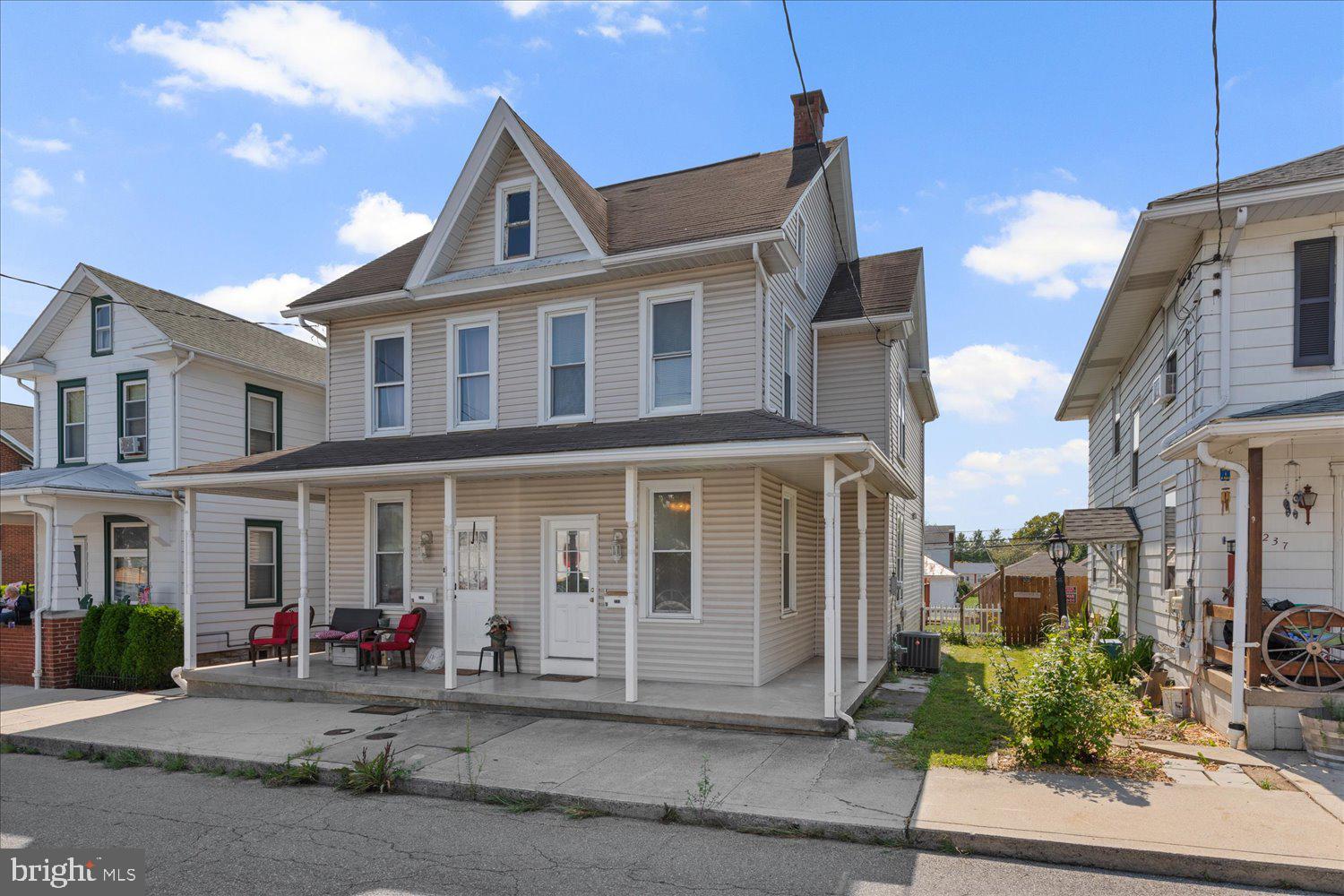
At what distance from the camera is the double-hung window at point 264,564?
16.1 meters

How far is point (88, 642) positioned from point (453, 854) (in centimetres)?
1154

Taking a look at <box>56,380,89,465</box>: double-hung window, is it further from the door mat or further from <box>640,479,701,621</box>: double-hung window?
<box>640,479,701,621</box>: double-hung window

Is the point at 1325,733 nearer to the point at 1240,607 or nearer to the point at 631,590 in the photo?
the point at 1240,607

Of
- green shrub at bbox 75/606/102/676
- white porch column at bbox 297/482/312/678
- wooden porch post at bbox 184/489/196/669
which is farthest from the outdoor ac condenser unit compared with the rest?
green shrub at bbox 75/606/102/676

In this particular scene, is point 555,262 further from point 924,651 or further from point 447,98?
point 924,651

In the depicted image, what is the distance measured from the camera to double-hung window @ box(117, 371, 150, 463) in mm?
15500

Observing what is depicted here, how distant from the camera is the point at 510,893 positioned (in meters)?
4.96

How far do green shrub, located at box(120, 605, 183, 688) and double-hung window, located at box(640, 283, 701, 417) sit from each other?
8.92 metres

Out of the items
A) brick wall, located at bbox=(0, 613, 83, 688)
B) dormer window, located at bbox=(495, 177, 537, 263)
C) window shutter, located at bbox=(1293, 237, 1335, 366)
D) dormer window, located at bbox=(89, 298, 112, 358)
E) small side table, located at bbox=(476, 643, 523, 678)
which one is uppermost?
dormer window, located at bbox=(495, 177, 537, 263)

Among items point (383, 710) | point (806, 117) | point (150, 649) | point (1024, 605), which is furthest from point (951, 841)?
point (1024, 605)

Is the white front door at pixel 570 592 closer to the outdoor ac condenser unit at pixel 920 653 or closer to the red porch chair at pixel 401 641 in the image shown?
the red porch chair at pixel 401 641

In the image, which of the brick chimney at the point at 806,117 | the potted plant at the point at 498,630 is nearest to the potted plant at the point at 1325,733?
the potted plant at the point at 498,630

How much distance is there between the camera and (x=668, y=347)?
445 inches

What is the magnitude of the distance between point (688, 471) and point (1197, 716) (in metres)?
6.53
